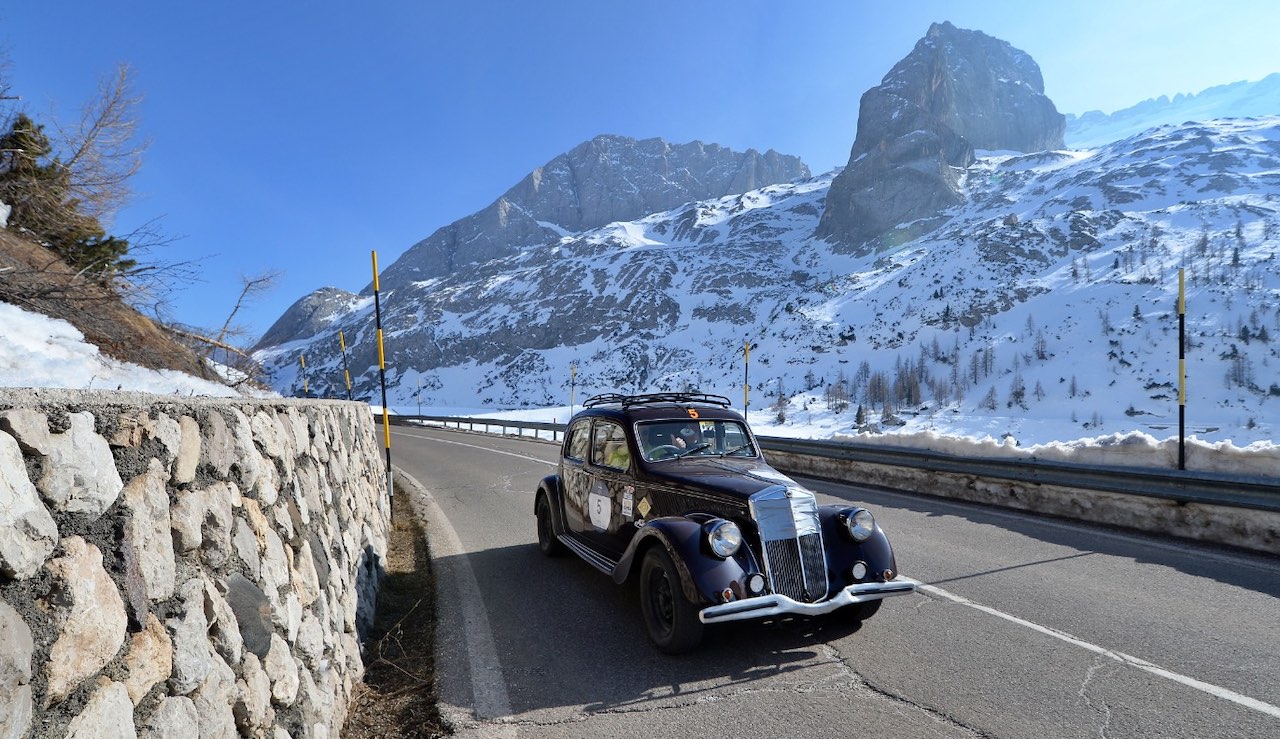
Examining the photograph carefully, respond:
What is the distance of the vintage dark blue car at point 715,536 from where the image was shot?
435cm

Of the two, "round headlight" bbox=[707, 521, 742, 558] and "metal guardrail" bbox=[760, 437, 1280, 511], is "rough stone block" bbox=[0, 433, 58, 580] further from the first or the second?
"metal guardrail" bbox=[760, 437, 1280, 511]

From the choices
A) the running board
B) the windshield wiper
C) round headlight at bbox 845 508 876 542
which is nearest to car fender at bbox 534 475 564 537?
the running board

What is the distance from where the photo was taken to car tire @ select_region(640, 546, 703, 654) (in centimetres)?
437

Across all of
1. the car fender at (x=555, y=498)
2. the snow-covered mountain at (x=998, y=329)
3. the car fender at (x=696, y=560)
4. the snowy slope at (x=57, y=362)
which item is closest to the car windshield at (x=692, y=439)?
the car fender at (x=696, y=560)

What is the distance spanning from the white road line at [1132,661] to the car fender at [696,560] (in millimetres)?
2156

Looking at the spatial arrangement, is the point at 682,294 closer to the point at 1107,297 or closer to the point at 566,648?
the point at 1107,297

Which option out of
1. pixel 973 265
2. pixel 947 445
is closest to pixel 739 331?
pixel 973 265

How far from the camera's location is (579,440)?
23.4ft

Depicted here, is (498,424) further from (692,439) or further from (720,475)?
(720,475)

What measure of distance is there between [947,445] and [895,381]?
363 ft

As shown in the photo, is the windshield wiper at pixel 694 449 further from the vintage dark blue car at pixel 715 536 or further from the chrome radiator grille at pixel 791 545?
the chrome radiator grille at pixel 791 545

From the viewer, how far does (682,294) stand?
193250 millimetres

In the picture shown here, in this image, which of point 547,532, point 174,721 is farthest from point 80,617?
point 547,532

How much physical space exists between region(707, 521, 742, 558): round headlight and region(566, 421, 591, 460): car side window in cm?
261
